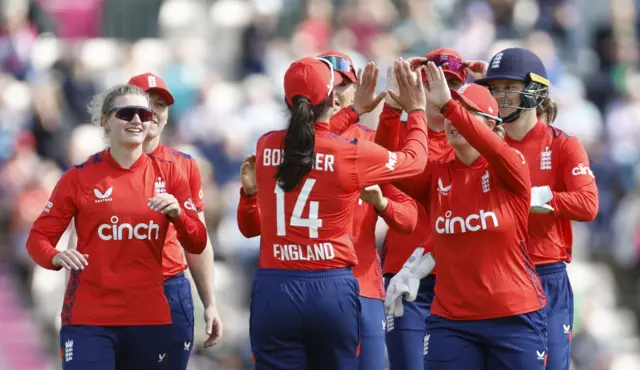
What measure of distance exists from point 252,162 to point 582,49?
1035cm

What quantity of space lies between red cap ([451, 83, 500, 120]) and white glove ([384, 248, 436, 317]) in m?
0.96

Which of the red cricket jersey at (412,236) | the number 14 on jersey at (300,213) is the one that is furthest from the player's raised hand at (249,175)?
the red cricket jersey at (412,236)

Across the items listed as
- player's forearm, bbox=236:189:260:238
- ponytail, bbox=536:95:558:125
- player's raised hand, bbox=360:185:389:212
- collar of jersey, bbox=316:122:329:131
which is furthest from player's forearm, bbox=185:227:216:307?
ponytail, bbox=536:95:558:125

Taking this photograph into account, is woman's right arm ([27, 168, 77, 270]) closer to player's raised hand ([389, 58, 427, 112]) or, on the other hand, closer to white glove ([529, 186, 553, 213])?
player's raised hand ([389, 58, 427, 112])

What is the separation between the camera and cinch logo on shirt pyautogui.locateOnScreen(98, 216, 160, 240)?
7441 mm

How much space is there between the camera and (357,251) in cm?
793

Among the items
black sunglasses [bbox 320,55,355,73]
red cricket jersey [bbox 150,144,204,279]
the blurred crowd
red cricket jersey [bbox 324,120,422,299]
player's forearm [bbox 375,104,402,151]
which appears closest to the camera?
player's forearm [bbox 375,104,402,151]

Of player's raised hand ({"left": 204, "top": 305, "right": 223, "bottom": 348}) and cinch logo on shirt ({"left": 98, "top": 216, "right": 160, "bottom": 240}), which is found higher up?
cinch logo on shirt ({"left": 98, "top": 216, "right": 160, "bottom": 240})

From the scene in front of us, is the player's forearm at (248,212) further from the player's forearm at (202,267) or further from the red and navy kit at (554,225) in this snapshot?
the red and navy kit at (554,225)

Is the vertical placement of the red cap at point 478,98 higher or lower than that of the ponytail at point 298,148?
higher

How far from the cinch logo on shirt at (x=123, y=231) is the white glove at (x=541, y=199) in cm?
212

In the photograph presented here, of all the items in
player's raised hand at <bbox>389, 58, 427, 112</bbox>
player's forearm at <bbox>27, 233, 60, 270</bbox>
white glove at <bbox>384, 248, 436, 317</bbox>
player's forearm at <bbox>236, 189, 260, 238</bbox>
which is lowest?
white glove at <bbox>384, 248, 436, 317</bbox>

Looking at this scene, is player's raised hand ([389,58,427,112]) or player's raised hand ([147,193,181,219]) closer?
player's raised hand ([389,58,427,112])

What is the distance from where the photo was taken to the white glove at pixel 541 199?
7.46 m
